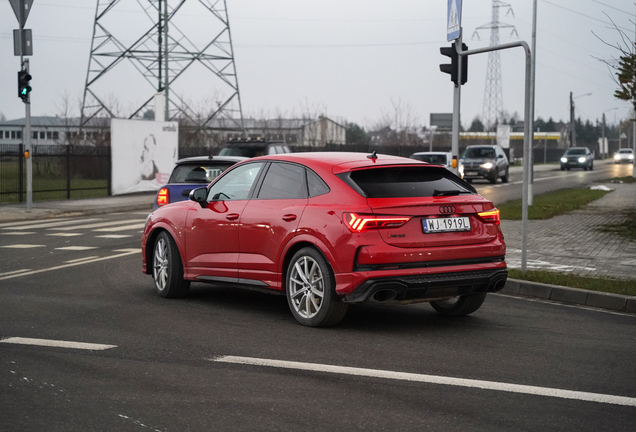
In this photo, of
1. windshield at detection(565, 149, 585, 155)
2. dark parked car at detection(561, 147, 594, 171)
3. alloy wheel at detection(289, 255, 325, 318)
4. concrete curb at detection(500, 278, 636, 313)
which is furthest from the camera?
windshield at detection(565, 149, 585, 155)

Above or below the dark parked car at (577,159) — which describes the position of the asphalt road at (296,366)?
below

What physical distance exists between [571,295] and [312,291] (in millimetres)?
3276

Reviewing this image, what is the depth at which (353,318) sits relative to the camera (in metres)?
Answer: 7.79

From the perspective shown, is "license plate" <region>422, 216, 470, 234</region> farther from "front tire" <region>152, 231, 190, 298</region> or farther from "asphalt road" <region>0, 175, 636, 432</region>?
"front tire" <region>152, 231, 190, 298</region>

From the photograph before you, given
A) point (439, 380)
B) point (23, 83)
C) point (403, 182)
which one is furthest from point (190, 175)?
point (23, 83)

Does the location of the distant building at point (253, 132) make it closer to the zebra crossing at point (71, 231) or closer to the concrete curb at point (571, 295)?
the zebra crossing at point (71, 231)

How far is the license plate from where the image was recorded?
694cm

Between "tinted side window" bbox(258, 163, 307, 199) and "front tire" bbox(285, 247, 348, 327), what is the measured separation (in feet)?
2.03

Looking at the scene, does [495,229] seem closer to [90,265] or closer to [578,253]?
[578,253]

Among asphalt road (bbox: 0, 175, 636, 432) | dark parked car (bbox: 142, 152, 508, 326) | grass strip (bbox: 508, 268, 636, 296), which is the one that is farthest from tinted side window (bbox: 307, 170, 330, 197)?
grass strip (bbox: 508, 268, 636, 296)

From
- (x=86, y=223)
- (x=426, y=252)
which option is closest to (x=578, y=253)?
(x=426, y=252)

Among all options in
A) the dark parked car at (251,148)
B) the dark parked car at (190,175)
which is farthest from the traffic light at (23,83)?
the dark parked car at (190,175)

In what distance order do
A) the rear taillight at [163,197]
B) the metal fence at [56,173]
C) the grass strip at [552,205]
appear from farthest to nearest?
the metal fence at [56,173]
the grass strip at [552,205]
the rear taillight at [163,197]

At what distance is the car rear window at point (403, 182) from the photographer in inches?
277
